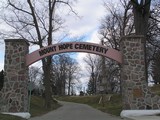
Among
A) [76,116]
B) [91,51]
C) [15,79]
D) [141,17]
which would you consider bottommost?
[76,116]

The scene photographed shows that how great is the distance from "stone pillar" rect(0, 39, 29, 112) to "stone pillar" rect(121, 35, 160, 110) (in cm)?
659

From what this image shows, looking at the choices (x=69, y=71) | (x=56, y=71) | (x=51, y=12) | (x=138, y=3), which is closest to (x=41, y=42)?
(x=51, y=12)

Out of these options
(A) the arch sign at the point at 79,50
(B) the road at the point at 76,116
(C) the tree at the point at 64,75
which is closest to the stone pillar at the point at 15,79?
(A) the arch sign at the point at 79,50

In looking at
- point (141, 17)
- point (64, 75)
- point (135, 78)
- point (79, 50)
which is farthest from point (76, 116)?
point (64, 75)

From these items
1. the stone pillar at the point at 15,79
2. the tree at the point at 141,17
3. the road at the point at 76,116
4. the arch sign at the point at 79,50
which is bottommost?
the road at the point at 76,116

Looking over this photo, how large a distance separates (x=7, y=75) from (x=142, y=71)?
8860mm

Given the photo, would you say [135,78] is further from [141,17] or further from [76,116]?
[141,17]

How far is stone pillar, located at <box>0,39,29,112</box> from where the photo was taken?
2433 cm

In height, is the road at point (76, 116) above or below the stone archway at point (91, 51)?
below

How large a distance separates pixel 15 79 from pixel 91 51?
5340 mm

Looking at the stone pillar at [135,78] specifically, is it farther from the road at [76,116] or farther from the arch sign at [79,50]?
the road at [76,116]

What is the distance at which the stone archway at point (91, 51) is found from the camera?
24.1 meters

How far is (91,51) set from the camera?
24891 millimetres

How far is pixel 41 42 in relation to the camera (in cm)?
4369
